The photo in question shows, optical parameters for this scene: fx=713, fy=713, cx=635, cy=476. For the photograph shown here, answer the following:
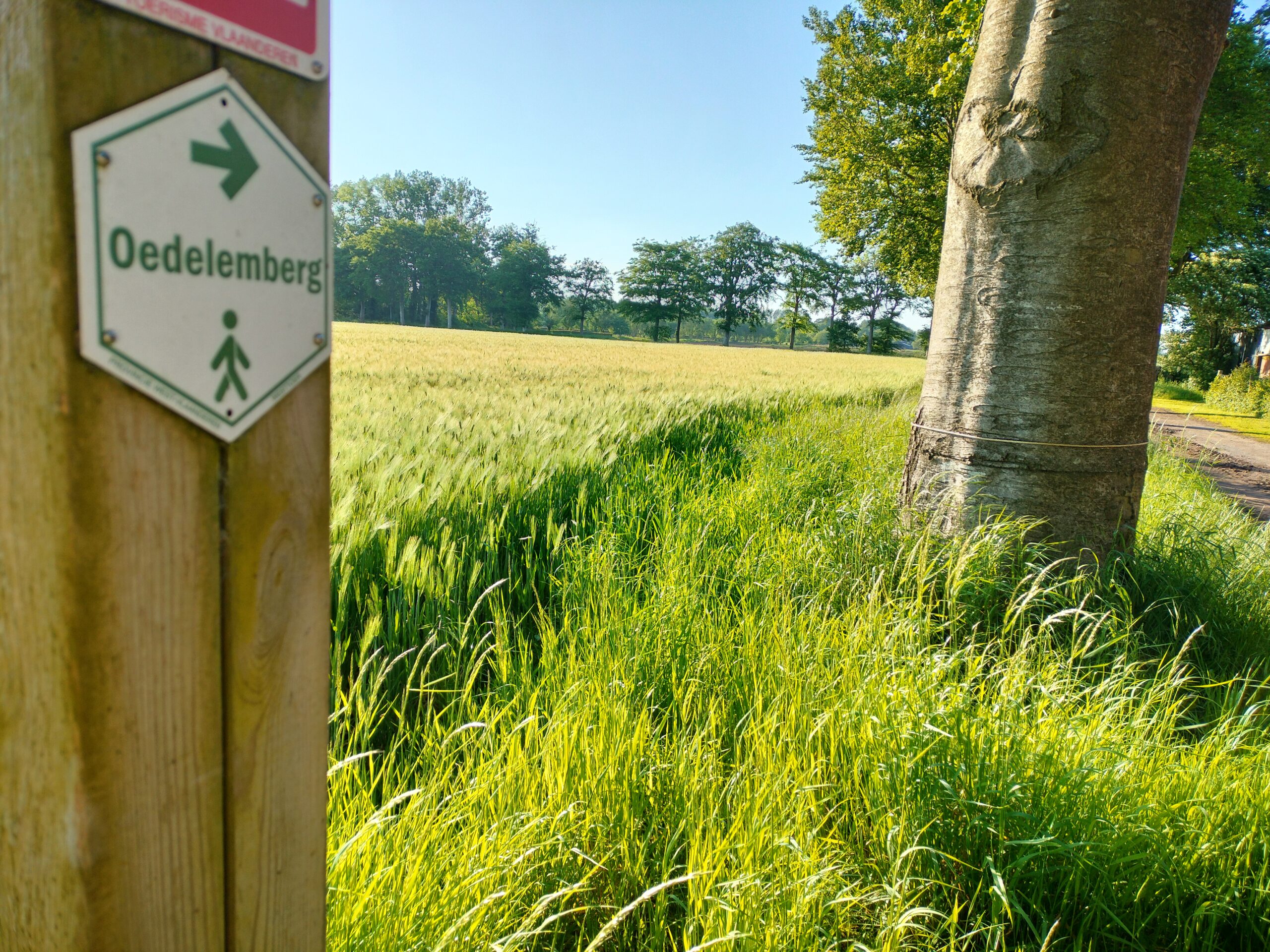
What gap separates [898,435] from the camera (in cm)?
654

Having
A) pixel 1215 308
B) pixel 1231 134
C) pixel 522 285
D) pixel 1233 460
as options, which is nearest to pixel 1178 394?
pixel 1215 308

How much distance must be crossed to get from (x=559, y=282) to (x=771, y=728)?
91.9m

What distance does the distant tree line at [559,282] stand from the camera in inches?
3113

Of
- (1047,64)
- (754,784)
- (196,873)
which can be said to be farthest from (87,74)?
(1047,64)

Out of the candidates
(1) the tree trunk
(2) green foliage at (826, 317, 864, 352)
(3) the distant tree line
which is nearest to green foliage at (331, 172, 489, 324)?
(3) the distant tree line

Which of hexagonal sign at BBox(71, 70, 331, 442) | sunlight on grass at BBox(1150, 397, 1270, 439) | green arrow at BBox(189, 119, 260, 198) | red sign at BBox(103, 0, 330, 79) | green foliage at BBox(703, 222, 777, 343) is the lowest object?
sunlight on grass at BBox(1150, 397, 1270, 439)

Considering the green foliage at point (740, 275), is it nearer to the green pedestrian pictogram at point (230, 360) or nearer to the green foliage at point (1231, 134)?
the green foliage at point (1231, 134)

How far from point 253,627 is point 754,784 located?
1.28 m

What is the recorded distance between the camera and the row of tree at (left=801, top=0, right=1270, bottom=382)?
48.7ft

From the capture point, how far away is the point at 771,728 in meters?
1.71

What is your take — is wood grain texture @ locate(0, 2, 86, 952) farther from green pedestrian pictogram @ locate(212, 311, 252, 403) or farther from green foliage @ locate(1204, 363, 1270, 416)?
green foliage @ locate(1204, 363, 1270, 416)

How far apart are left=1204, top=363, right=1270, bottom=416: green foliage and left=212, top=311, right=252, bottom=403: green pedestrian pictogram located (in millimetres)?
25273

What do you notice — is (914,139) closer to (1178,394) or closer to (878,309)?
(1178,394)

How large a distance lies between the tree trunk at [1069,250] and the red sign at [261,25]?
2.92 metres
